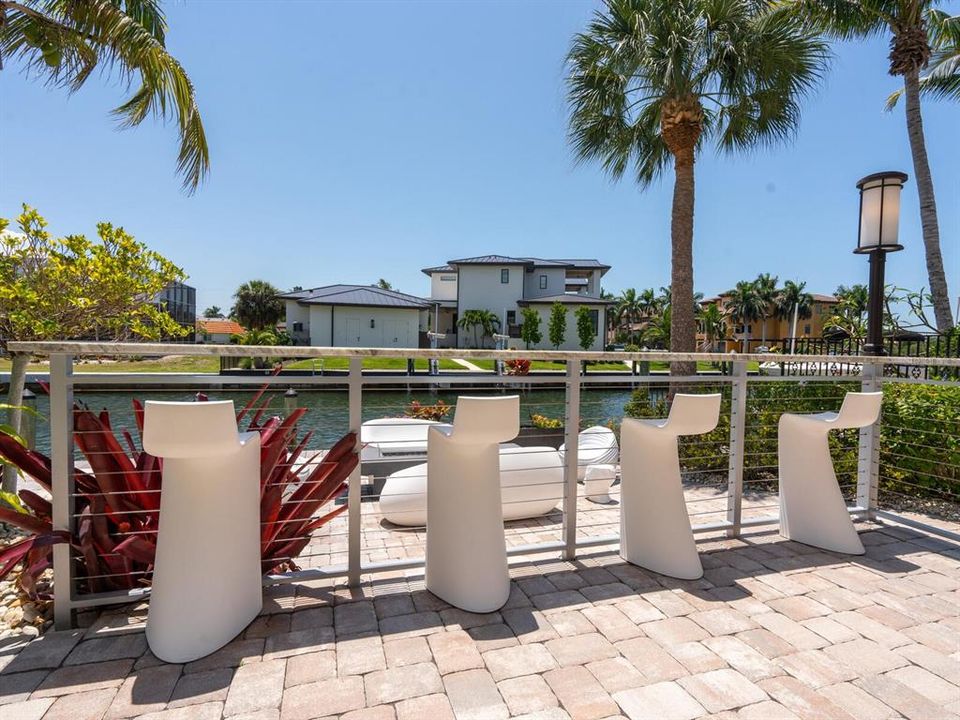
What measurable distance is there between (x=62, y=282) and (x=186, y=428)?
2.83 meters

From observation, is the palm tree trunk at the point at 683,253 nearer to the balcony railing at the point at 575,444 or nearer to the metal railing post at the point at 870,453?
the balcony railing at the point at 575,444

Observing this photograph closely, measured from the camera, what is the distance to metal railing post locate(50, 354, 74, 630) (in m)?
1.98

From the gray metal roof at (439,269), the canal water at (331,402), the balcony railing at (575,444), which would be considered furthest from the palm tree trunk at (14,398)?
the gray metal roof at (439,269)

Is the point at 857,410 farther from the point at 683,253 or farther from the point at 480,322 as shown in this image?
the point at 480,322

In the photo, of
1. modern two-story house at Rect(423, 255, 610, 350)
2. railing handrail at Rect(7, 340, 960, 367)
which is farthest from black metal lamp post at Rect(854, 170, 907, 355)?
modern two-story house at Rect(423, 255, 610, 350)

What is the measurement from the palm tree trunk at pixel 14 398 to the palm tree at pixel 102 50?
8.90 feet

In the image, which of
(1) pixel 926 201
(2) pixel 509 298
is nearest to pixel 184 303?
(2) pixel 509 298

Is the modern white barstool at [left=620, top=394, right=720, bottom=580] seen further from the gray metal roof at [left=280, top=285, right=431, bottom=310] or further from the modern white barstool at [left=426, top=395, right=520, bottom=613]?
the gray metal roof at [left=280, top=285, right=431, bottom=310]

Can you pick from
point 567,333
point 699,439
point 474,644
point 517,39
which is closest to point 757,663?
point 474,644

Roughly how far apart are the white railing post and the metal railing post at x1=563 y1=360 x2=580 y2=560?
1.12 m

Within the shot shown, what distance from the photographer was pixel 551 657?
1884mm

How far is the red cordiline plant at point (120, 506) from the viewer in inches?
82.8

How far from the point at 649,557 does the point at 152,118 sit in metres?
6.13

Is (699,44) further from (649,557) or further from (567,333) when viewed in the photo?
(567,333)
